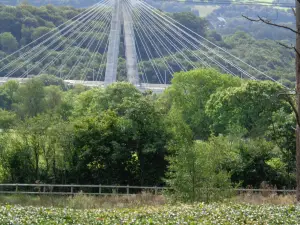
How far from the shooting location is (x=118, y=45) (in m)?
67.4

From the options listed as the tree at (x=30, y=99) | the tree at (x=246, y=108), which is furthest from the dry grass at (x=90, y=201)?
the tree at (x=30, y=99)

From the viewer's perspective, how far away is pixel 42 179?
2708 centimetres

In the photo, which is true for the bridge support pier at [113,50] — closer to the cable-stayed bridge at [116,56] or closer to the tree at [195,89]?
the cable-stayed bridge at [116,56]

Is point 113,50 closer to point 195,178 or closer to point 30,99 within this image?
point 30,99

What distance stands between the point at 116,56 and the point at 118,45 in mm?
1389

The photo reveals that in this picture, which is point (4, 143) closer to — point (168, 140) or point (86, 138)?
point (86, 138)

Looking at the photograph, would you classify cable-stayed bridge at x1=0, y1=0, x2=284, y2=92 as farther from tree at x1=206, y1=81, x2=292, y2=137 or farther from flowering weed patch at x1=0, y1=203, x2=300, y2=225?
flowering weed patch at x1=0, y1=203, x2=300, y2=225

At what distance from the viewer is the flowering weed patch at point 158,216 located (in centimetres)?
1072

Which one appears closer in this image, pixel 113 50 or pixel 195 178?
pixel 195 178

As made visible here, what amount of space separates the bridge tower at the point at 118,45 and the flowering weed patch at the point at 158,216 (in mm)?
51801

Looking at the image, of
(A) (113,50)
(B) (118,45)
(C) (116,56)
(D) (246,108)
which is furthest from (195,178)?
(B) (118,45)

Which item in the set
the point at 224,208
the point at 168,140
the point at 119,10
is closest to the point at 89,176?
the point at 168,140

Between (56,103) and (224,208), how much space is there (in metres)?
40.6

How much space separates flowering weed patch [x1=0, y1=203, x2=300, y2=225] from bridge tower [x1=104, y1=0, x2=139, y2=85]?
5180cm
